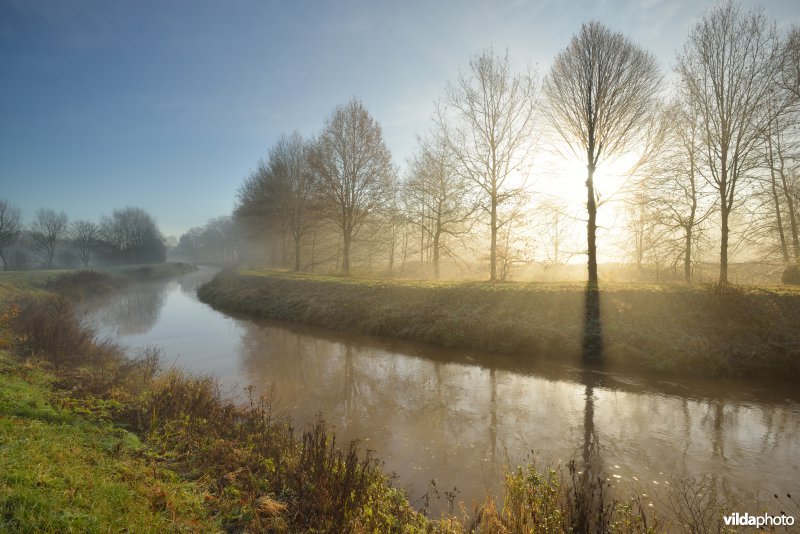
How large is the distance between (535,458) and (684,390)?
20.4ft

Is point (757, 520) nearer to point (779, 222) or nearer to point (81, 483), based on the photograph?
point (81, 483)

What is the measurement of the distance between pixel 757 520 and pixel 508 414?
4.39 metres

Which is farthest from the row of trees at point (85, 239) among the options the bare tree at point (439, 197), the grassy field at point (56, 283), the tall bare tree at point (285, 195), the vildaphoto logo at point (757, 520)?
the vildaphoto logo at point (757, 520)

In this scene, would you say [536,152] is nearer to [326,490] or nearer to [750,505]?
[750,505]

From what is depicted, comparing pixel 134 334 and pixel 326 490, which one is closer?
pixel 326 490

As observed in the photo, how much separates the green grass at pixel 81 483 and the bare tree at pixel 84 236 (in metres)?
78.5

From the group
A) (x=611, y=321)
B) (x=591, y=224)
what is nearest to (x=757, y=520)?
(x=611, y=321)

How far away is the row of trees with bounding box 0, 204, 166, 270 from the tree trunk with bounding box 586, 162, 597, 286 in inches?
2537

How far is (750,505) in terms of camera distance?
17.0 ft

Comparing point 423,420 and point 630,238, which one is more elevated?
point 630,238

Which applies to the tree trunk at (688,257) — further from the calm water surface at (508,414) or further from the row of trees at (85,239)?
the row of trees at (85,239)

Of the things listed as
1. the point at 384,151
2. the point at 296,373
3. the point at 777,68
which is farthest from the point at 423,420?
the point at 384,151

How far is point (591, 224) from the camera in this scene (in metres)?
17.7

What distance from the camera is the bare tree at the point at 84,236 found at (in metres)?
66.1
